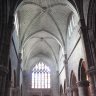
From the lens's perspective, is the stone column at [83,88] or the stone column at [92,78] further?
the stone column at [83,88]

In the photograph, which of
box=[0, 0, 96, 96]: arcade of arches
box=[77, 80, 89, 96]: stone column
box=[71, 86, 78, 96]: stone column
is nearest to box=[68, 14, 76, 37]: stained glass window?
box=[0, 0, 96, 96]: arcade of arches

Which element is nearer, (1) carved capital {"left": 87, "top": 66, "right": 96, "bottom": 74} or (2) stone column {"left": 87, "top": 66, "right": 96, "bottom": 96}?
(2) stone column {"left": 87, "top": 66, "right": 96, "bottom": 96}

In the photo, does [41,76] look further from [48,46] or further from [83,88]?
[83,88]

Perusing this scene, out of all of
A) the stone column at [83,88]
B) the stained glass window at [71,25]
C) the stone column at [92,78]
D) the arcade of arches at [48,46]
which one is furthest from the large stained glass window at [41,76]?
the stone column at [92,78]

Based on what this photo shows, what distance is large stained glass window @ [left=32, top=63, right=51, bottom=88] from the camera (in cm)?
2856

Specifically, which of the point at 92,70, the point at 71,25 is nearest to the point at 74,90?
the point at 71,25

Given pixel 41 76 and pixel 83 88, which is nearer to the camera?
pixel 83 88

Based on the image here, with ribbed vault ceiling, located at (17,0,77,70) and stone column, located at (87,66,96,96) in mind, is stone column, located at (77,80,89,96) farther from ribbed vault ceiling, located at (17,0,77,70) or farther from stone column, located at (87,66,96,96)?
ribbed vault ceiling, located at (17,0,77,70)

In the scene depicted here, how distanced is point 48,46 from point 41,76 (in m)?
5.55

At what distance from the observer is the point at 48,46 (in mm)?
27312

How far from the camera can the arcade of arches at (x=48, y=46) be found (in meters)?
12.4

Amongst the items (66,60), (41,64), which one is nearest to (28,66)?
(41,64)

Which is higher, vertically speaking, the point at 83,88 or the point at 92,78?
the point at 92,78

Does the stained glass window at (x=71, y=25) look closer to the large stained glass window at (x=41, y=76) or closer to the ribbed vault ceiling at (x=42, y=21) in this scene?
the ribbed vault ceiling at (x=42, y=21)
